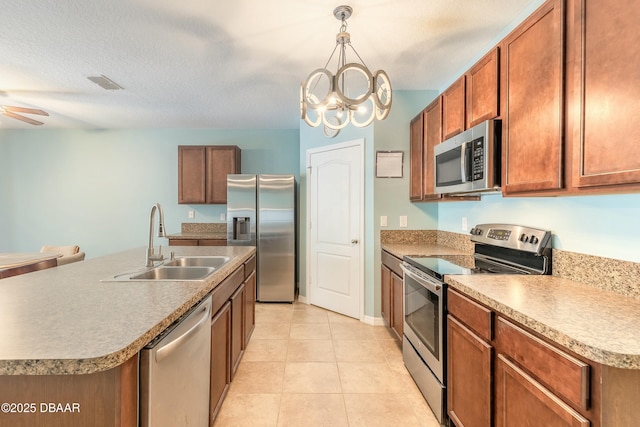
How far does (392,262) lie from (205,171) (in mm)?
3111

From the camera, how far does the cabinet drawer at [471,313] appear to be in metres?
1.32

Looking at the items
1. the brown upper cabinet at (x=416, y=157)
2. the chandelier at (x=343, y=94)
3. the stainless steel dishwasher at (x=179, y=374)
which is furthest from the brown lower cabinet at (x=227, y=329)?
the brown upper cabinet at (x=416, y=157)

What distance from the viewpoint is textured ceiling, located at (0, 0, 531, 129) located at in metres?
1.94

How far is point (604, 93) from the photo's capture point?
113 centimetres

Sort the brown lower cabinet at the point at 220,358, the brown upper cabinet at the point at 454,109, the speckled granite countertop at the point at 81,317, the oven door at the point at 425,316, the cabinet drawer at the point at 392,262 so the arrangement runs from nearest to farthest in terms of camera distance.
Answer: the speckled granite countertop at the point at 81,317 → the brown lower cabinet at the point at 220,358 → the oven door at the point at 425,316 → the brown upper cabinet at the point at 454,109 → the cabinet drawer at the point at 392,262

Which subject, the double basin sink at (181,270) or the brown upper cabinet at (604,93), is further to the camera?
the double basin sink at (181,270)

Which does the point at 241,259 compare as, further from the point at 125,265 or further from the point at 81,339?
the point at 81,339

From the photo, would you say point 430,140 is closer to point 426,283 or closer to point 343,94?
point 343,94

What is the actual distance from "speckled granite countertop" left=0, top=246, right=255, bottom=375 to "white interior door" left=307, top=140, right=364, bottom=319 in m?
1.93

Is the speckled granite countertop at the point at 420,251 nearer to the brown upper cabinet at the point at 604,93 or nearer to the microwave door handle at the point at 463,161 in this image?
the microwave door handle at the point at 463,161

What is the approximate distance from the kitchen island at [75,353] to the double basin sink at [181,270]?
45 centimetres

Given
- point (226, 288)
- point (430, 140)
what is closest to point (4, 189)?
point (226, 288)

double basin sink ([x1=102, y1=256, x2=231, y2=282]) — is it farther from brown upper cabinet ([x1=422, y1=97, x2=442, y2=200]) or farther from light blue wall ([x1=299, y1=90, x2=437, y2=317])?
brown upper cabinet ([x1=422, y1=97, x2=442, y2=200])

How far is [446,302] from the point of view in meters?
1.70
